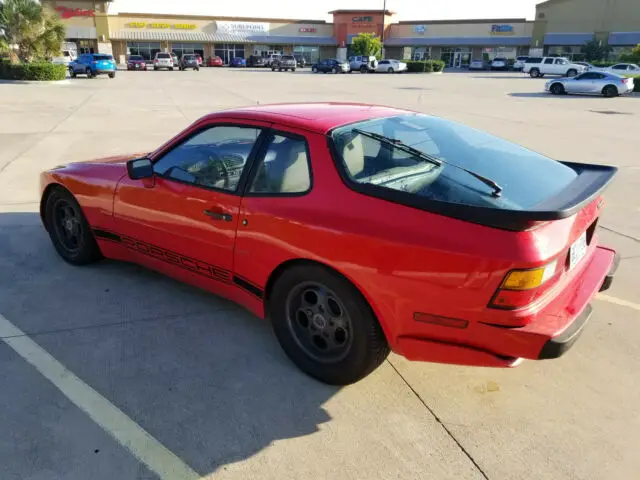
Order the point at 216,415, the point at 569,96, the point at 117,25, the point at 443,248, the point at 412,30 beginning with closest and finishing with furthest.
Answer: the point at 443,248 → the point at 216,415 → the point at 569,96 → the point at 117,25 → the point at 412,30

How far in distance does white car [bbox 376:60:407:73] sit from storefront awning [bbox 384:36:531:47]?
2231 cm

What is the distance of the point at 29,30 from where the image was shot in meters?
28.6

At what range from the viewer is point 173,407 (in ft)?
9.16

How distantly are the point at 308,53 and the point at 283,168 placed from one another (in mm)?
79608

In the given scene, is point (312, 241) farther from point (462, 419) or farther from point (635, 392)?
point (635, 392)

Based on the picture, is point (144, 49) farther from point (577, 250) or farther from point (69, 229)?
point (577, 250)

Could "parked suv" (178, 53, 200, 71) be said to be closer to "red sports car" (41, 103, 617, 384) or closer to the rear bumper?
"red sports car" (41, 103, 617, 384)

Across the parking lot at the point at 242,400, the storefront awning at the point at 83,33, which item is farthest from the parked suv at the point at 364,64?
the parking lot at the point at 242,400

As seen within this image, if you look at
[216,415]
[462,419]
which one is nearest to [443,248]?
[462,419]

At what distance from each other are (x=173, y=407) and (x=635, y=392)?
8.49 ft

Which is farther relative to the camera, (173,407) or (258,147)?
(258,147)

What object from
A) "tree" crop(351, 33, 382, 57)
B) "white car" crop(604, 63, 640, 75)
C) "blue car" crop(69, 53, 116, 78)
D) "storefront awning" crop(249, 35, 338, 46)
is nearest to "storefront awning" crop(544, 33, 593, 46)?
"tree" crop(351, 33, 382, 57)

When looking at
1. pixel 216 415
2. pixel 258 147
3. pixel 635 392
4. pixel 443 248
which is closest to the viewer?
pixel 443 248

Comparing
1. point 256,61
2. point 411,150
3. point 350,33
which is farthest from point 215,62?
point 411,150
